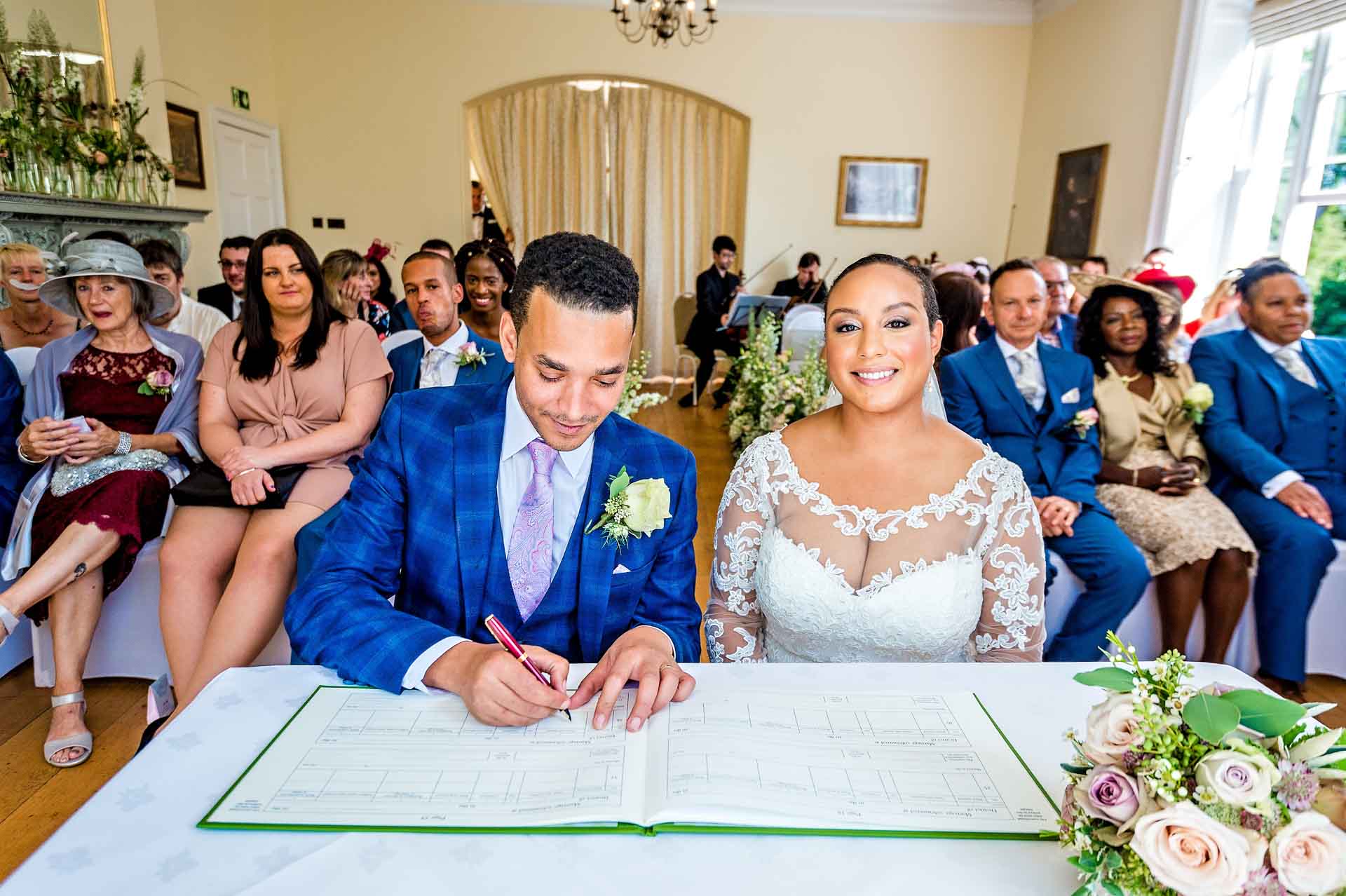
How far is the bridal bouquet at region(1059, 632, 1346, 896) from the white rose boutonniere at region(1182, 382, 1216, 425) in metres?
2.87

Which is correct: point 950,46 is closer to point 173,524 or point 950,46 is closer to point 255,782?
point 173,524

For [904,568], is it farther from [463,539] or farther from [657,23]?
[657,23]

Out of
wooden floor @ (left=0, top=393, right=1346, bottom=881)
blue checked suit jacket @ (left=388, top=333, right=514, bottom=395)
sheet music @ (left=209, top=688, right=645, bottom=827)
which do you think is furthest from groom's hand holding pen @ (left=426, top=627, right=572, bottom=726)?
blue checked suit jacket @ (left=388, top=333, right=514, bottom=395)

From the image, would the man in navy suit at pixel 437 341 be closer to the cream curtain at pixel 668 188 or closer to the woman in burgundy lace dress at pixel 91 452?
the woman in burgundy lace dress at pixel 91 452

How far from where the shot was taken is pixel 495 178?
1000 centimetres

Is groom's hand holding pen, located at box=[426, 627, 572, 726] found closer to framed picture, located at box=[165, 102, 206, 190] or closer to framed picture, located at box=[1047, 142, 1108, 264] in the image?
framed picture, located at box=[165, 102, 206, 190]

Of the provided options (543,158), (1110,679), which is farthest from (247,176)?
(1110,679)

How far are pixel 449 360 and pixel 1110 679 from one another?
112 inches

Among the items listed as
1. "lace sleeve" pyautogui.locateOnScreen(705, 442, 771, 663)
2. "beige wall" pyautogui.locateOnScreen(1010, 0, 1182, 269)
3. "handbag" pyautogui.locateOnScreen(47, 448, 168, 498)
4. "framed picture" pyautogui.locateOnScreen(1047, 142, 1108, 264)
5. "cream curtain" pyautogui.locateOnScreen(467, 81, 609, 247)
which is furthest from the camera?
"cream curtain" pyautogui.locateOnScreen(467, 81, 609, 247)

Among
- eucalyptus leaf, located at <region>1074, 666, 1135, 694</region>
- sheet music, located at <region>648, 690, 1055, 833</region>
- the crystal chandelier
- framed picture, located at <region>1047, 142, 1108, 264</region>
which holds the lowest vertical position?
sheet music, located at <region>648, 690, 1055, 833</region>

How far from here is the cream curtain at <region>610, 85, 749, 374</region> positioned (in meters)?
10.1

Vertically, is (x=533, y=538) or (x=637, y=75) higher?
(x=637, y=75)

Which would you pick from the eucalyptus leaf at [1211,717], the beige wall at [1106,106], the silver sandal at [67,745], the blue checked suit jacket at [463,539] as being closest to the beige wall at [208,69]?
the silver sandal at [67,745]

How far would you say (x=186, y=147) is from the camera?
260 inches
